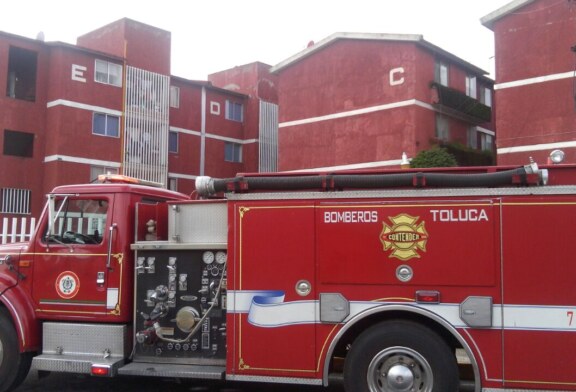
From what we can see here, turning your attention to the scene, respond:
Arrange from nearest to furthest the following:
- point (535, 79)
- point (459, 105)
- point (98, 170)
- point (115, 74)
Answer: point (535, 79) → point (459, 105) → point (98, 170) → point (115, 74)

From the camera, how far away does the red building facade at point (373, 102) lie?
94.6ft

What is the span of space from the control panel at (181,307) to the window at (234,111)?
34.5 meters

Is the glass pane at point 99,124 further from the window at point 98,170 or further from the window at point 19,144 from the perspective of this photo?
the window at point 19,144

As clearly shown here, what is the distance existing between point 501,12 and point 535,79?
3510mm

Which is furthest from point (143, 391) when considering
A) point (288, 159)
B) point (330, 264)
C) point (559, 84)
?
point (288, 159)

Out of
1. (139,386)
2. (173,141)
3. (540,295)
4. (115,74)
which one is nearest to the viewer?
(540,295)

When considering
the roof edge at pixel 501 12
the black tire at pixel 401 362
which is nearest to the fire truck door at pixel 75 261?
the black tire at pixel 401 362

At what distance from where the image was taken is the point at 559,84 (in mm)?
24125

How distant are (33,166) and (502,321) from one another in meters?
30.4

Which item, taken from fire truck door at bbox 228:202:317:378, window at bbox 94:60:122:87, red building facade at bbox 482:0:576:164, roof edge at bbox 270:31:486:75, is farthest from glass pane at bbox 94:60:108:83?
fire truck door at bbox 228:202:317:378

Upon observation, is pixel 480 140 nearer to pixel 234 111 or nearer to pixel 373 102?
pixel 373 102

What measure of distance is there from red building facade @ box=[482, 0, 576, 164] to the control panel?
69.1 feet

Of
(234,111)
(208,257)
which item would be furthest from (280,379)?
(234,111)

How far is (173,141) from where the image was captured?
121ft
